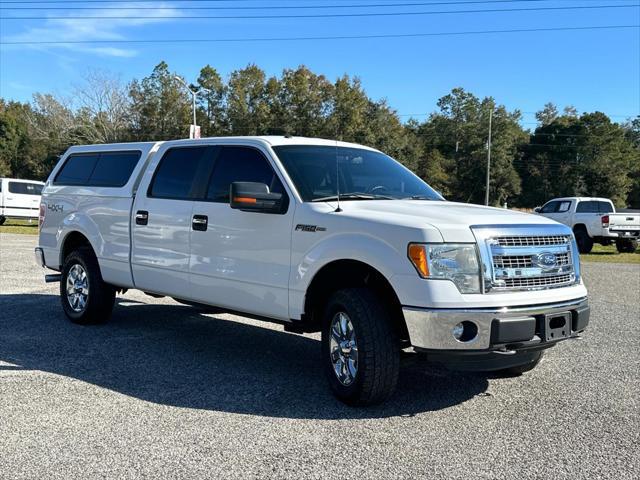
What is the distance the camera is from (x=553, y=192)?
77.6m

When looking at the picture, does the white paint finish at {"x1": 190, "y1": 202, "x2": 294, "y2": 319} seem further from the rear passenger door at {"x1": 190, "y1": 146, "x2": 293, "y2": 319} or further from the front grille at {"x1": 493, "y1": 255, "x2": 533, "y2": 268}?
the front grille at {"x1": 493, "y1": 255, "x2": 533, "y2": 268}

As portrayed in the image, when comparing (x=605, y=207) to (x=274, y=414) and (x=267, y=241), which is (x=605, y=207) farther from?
(x=274, y=414)

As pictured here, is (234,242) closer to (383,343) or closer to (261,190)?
(261,190)

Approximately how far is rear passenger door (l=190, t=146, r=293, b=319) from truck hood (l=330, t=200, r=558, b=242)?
665mm

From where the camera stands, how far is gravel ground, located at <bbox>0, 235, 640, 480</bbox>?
12.0ft

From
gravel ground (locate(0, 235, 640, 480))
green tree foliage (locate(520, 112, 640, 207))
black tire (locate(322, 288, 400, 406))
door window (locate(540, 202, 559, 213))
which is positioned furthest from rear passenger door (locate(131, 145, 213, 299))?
green tree foliage (locate(520, 112, 640, 207))

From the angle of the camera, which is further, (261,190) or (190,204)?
(190,204)

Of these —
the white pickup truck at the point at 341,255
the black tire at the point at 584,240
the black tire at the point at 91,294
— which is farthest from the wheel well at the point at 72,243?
the black tire at the point at 584,240

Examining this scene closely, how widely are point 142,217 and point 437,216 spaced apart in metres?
3.34

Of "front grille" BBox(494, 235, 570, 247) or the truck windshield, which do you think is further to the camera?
the truck windshield

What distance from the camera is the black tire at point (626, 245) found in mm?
22125

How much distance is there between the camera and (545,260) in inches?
183

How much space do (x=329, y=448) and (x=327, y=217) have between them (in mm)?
1738

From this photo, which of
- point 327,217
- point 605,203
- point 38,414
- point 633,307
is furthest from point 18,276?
point 605,203
